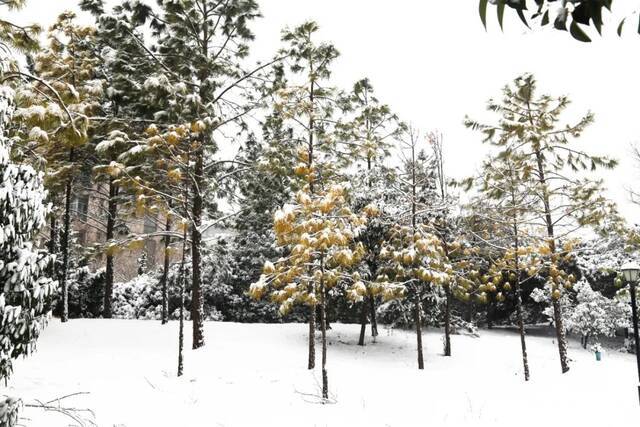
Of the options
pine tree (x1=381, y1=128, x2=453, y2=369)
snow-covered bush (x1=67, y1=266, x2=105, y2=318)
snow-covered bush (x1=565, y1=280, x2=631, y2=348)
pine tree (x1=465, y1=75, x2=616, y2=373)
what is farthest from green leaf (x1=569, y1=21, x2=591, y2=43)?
snow-covered bush (x1=565, y1=280, x2=631, y2=348)

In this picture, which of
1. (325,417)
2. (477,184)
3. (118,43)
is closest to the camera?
(325,417)

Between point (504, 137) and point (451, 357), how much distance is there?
884 centimetres

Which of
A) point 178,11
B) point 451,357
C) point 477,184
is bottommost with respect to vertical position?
point 451,357

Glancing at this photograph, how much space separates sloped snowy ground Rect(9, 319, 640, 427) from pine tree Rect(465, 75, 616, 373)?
3900 millimetres

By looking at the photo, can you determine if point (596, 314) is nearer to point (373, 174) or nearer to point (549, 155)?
point (549, 155)

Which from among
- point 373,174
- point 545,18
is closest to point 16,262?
point 545,18

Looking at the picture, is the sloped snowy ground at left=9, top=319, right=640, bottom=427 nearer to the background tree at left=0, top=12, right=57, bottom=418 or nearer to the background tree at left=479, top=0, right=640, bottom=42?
the background tree at left=0, top=12, right=57, bottom=418

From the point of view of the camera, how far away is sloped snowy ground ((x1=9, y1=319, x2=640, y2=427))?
8.02m

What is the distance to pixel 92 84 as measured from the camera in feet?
45.3

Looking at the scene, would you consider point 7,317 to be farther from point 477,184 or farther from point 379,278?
point 477,184

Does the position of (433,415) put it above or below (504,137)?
below

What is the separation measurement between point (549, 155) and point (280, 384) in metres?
11.7

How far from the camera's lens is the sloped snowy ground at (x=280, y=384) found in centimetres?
802

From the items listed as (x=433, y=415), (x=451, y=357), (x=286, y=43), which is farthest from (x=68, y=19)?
(x=451, y=357)
